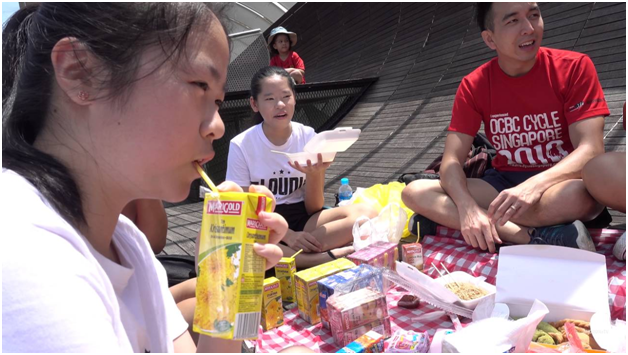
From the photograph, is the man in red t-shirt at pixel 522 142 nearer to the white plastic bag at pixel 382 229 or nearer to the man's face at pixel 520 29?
the man's face at pixel 520 29

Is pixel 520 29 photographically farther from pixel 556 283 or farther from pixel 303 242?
pixel 303 242

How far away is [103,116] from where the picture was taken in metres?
0.72

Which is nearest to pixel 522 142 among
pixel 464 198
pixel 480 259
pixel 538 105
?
pixel 538 105

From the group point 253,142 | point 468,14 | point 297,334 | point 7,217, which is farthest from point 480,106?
point 468,14

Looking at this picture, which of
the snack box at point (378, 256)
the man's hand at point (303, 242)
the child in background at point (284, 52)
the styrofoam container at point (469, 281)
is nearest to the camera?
the styrofoam container at point (469, 281)

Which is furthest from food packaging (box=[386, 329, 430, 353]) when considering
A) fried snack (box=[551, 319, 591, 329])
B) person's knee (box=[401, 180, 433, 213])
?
person's knee (box=[401, 180, 433, 213])

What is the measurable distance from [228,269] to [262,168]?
209 centimetres

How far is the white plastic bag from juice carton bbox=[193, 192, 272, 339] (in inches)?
63.2

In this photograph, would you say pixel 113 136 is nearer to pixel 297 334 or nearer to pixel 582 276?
pixel 297 334

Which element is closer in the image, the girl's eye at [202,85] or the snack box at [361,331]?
the girl's eye at [202,85]

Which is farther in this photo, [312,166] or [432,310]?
[312,166]

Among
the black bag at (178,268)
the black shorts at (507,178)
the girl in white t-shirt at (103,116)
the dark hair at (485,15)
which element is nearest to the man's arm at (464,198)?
the black shorts at (507,178)

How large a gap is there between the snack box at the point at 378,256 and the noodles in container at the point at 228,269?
3.65ft

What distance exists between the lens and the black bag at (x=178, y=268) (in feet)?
7.16
